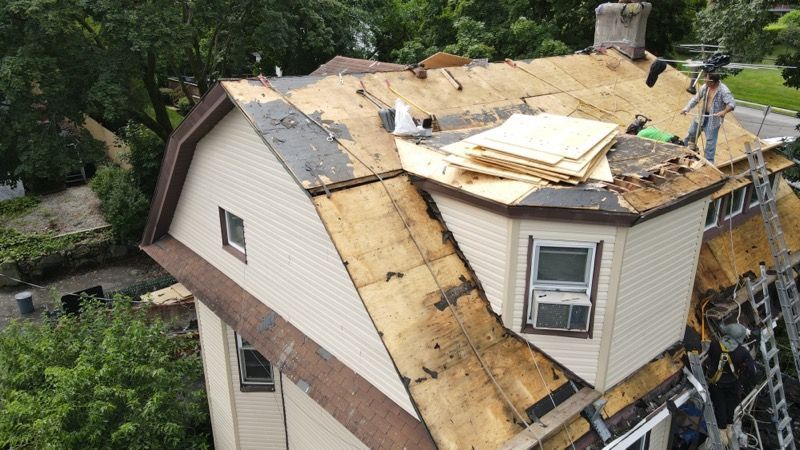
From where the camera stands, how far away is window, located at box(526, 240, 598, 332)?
6.02 meters

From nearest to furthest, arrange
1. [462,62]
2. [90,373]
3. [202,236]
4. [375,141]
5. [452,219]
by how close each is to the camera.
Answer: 1. [452,219]
2. [375,141]
3. [90,373]
4. [202,236]
5. [462,62]

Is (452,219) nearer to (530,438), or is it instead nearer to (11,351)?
(530,438)

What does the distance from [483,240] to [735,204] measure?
22.1ft

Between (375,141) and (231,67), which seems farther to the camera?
(231,67)

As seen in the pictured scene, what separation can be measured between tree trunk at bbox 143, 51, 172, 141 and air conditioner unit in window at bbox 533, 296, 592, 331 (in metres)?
21.3

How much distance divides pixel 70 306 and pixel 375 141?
16174mm

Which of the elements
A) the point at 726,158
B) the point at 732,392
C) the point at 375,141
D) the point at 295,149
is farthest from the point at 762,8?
the point at 295,149

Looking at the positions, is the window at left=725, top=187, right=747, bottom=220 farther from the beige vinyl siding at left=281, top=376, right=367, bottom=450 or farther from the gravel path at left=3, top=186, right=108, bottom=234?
the gravel path at left=3, top=186, right=108, bottom=234

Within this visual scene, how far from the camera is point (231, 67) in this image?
25.0 m

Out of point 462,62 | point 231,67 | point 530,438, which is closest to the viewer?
point 530,438

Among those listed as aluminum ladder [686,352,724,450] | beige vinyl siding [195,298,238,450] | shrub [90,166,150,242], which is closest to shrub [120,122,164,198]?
shrub [90,166,150,242]

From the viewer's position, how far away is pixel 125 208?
23.0m

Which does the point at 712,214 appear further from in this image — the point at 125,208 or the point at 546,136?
the point at 125,208

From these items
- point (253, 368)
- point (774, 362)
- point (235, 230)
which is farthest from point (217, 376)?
point (774, 362)
